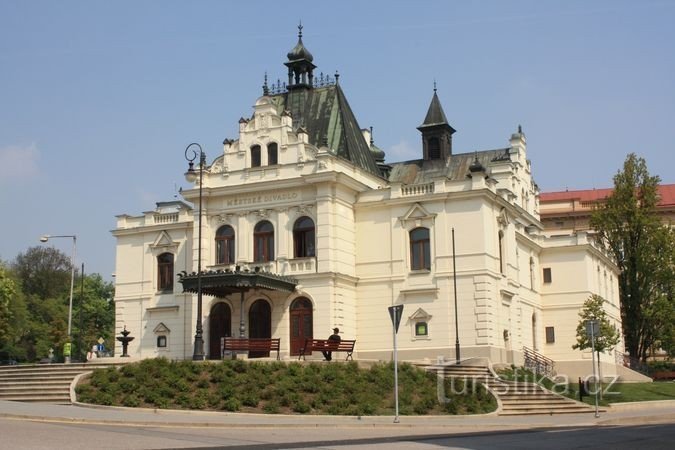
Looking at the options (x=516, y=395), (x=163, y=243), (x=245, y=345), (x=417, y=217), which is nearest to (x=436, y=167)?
(x=417, y=217)

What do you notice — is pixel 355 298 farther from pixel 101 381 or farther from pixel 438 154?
pixel 101 381

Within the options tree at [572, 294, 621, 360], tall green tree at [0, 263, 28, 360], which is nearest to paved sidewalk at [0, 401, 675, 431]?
tree at [572, 294, 621, 360]

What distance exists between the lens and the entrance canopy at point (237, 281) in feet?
154

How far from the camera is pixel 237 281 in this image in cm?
4694

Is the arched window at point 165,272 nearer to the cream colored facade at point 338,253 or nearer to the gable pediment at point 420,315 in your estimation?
the cream colored facade at point 338,253

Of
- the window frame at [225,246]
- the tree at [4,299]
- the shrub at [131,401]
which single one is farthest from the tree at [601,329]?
the tree at [4,299]

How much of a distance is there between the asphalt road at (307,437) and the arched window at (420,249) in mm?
24313

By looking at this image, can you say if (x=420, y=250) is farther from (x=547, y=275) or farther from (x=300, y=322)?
(x=547, y=275)

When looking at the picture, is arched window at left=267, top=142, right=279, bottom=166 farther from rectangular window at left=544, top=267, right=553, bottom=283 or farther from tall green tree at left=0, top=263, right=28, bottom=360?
tall green tree at left=0, top=263, right=28, bottom=360

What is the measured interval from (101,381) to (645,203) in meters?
46.7

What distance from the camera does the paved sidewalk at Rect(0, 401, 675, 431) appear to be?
25.3 metres

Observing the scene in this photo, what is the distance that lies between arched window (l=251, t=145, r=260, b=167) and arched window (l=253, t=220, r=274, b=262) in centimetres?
350

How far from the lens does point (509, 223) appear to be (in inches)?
2111

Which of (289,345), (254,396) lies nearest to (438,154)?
(289,345)
